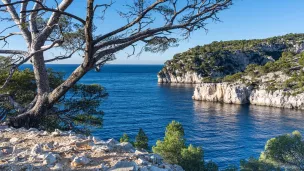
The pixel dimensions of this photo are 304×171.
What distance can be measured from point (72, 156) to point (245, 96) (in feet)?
205

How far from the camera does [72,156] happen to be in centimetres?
511

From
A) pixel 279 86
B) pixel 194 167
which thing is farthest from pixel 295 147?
pixel 279 86

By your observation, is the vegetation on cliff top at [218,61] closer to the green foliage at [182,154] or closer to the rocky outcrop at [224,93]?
the rocky outcrop at [224,93]

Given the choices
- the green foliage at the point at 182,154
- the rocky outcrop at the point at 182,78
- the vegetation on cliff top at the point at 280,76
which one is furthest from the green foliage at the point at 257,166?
the rocky outcrop at the point at 182,78

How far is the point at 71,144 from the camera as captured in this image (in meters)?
5.84

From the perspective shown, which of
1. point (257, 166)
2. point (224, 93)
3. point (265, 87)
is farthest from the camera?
point (224, 93)

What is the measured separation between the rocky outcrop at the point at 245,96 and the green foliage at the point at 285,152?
43.2 meters

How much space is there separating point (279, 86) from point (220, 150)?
36521 millimetres

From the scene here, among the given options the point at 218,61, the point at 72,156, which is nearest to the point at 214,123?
the point at 72,156

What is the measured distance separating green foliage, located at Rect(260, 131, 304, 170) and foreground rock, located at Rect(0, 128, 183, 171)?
1190 centimetres

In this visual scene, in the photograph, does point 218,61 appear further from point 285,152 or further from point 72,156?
point 72,156

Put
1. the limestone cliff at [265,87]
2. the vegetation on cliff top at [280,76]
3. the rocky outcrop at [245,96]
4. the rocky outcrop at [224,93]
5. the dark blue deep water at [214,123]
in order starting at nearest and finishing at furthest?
the dark blue deep water at [214,123], the rocky outcrop at [245,96], the limestone cliff at [265,87], the vegetation on cliff top at [280,76], the rocky outcrop at [224,93]

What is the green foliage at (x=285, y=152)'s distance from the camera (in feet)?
51.4

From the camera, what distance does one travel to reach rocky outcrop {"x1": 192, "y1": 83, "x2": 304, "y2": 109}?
56.8 metres
